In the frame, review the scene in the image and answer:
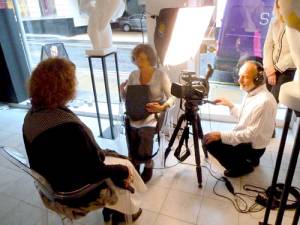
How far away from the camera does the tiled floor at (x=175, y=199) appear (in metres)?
1.58

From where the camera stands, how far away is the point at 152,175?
2027 mm

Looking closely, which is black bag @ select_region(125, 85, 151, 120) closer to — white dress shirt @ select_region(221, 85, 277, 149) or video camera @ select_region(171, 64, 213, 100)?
video camera @ select_region(171, 64, 213, 100)

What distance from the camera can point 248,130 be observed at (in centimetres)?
170

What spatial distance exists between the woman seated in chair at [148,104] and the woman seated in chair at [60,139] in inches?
26.8

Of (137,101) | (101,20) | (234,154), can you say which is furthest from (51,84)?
(234,154)

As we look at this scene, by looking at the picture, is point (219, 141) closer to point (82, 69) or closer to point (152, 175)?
point (152, 175)

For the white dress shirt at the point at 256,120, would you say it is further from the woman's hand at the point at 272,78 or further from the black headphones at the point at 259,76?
the woman's hand at the point at 272,78

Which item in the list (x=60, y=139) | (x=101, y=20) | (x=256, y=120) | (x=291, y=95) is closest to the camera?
(x=291, y=95)

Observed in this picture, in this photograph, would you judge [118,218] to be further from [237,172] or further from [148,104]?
[237,172]

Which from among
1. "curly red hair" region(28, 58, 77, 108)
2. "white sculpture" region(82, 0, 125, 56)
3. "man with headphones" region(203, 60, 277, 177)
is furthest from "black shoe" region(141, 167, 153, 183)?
"white sculpture" region(82, 0, 125, 56)

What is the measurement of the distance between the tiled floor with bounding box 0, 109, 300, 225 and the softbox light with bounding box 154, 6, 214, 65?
3.10 feet

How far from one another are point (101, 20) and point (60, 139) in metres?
1.50

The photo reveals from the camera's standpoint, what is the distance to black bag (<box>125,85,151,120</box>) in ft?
6.24

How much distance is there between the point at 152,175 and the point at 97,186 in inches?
36.2
